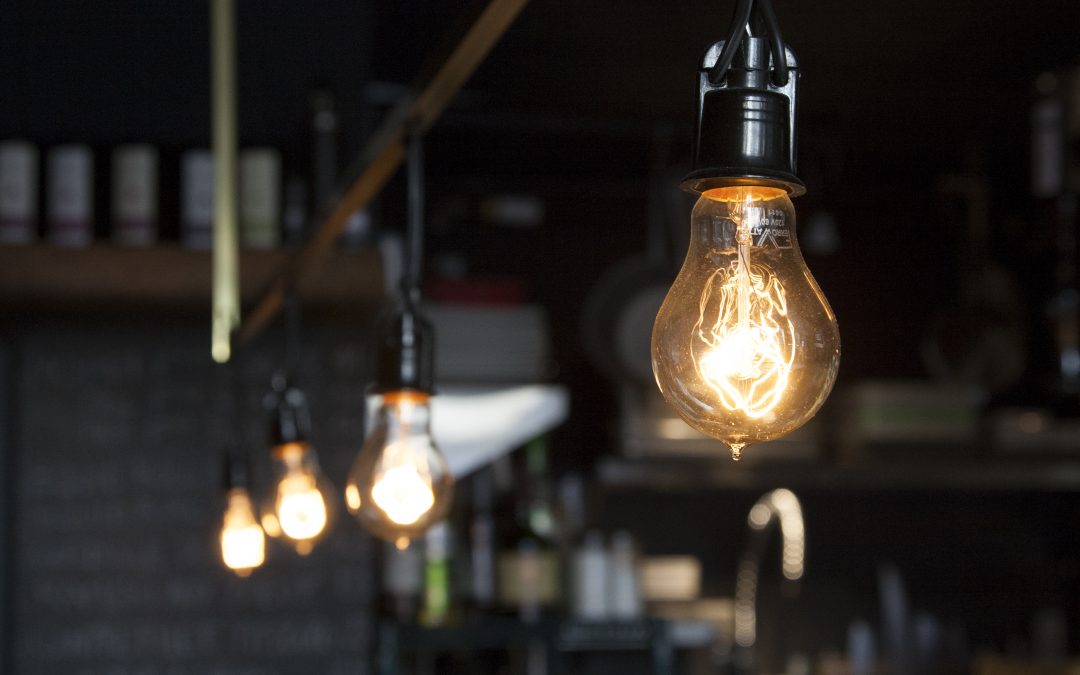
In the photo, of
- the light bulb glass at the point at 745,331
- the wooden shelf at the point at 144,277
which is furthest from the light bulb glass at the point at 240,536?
the light bulb glass at the point at 745,331

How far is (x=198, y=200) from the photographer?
8.99 ft

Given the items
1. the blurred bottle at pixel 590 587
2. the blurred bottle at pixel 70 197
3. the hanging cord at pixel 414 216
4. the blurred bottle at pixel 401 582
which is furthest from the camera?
the blurred bottle at pixel 590 587

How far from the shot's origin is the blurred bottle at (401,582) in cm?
315

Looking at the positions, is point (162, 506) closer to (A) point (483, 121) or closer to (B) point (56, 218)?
(B) point (56, 218)

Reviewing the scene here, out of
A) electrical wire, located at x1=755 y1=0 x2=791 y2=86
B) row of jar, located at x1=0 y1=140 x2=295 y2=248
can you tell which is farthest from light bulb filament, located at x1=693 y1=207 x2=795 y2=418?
row of jar, located at x1=0 y1=140 x2=295 y2=248

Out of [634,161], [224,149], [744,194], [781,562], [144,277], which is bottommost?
[781,562]

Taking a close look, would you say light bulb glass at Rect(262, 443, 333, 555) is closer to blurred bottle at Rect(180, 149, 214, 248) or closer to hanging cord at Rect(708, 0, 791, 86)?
hanging cord at Rect(708, 0, 791, 86)

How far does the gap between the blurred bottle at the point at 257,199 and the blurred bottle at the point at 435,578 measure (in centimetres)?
87

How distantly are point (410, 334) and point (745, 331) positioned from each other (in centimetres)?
54

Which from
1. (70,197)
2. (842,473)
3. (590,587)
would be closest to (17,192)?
(70,197)

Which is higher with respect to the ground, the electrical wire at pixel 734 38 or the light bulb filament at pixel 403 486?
the electrical wire at pixel 734 38

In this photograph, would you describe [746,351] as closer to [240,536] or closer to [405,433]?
[405,433]

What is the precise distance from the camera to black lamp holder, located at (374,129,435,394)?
1194mm

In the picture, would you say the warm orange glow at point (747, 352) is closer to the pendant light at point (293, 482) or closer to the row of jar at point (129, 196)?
the pendant light at point (293, 482)
